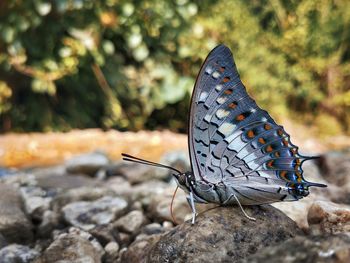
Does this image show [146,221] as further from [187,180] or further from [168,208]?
[187,180]

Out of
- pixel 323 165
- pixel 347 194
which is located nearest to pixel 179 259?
pixel 347 194

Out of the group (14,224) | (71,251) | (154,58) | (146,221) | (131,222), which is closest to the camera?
(71,251)

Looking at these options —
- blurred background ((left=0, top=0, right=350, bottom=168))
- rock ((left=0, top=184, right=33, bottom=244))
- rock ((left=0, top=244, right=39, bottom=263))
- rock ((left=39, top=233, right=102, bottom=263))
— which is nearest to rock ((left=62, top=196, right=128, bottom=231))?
rock ((left=0, top=184, right=33, bottom=244))

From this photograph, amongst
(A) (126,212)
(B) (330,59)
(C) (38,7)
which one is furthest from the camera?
(B) (330,59)

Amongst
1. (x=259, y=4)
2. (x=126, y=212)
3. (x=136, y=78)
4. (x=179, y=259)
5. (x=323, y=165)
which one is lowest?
(x=179, y=259)

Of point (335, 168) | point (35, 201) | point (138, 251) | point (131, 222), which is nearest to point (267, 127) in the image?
point (138, 251)

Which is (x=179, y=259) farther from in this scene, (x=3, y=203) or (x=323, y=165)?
(x=323, y=165)
